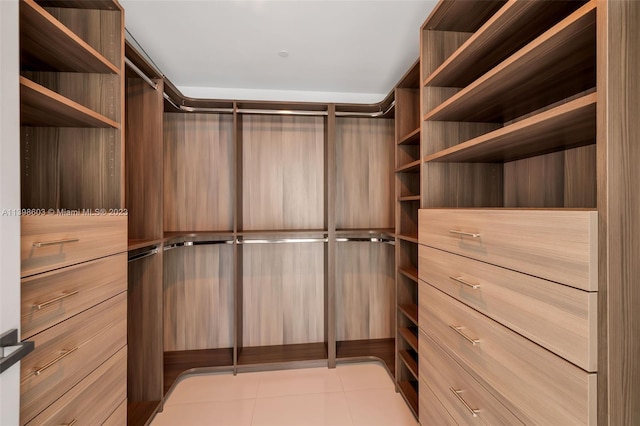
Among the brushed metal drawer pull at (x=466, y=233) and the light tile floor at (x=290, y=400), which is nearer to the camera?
the brushed metal drawer pull at (x=466, y=233)

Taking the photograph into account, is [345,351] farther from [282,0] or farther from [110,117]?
[282,0]

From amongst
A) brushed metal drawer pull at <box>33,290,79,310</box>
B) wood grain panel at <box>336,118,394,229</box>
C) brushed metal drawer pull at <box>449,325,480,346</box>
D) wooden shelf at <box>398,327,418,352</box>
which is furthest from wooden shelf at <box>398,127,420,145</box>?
brushed metal drawer pull at <box>33,290,79,310</box>

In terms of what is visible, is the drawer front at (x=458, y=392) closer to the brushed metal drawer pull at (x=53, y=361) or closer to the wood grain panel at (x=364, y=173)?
the wood grain panel at (x=364, y=173)

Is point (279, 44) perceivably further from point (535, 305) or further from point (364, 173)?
point (535, 305)

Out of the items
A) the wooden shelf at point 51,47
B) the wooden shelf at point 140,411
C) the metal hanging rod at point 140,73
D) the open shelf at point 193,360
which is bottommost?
the wooden shelf at point 140,411

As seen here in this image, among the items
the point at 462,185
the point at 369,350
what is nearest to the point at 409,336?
the point at 369,350

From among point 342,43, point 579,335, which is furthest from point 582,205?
point 342,43

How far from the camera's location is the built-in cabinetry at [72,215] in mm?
873

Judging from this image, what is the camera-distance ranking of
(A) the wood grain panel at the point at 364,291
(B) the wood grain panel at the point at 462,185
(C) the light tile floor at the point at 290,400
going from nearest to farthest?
(B) the wood grain panel at the point at 462,185, (C) the light tile floor at the point at 290,400, (A) the wood grain panel at the point at 364,291

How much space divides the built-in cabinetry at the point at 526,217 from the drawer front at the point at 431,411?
0.01 m

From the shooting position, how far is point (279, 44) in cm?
188

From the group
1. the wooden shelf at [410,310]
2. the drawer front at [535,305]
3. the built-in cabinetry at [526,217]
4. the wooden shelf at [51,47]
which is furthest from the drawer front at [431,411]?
the wooden shelf at [51,47]

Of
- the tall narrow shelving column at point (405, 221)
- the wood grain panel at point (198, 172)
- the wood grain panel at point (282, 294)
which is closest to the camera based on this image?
the tall narrow shelving column at point (405, 221)

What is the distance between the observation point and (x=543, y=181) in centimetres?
140
